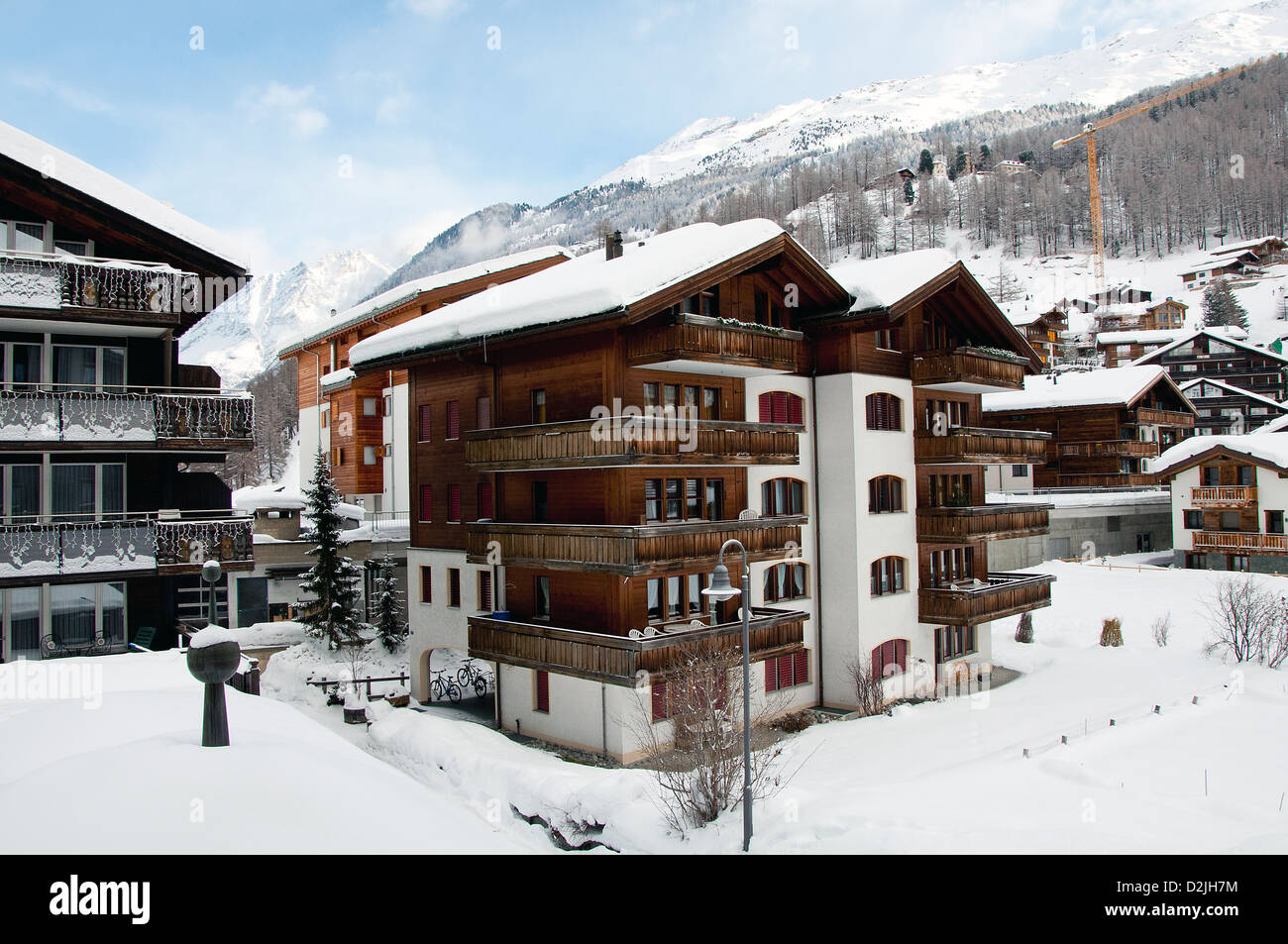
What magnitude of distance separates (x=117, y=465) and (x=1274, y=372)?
10073cm

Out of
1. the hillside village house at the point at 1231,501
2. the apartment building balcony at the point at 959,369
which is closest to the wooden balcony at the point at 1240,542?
the hillside village house at the point at 1231,501

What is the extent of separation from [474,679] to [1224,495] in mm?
42125

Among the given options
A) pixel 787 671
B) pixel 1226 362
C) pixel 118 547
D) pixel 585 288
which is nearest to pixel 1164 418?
pixel 1226 362

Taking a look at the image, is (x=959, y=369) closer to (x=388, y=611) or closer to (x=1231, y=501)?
(x=388, y=611)

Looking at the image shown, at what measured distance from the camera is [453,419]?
28.2 metres

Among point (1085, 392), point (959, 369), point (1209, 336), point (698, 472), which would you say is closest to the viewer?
point (698, 472)

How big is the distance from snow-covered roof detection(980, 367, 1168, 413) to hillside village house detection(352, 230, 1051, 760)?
2659cm

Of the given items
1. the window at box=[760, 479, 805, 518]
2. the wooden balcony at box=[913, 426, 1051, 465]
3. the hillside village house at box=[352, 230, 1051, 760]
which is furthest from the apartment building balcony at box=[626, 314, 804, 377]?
the wooden balcony at box=[913, 426, 1051, 465]

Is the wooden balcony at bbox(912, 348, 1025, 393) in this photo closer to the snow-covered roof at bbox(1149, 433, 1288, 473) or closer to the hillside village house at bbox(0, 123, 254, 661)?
the hillside village house at bbox(0, 123, 254, 661)

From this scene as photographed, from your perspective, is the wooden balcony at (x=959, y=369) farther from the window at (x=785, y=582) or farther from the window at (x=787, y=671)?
the window at (x=787, y=671)

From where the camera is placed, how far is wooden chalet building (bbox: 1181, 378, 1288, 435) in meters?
79.0

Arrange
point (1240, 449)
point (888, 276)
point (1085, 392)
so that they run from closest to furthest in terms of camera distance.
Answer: point (888, 276), point (1240, 449), point (1085, 392)

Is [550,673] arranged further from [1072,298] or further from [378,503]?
[1072,298]

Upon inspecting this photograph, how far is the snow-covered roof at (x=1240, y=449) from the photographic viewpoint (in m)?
46.2
